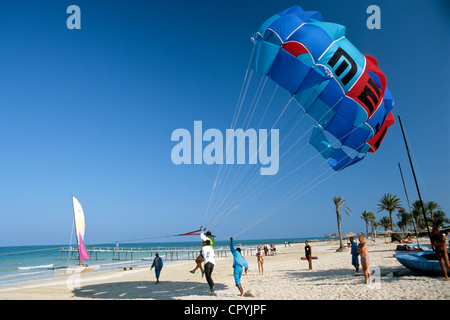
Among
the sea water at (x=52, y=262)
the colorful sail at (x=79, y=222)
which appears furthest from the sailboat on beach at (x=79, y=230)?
the sea water at (x=52, y=262)

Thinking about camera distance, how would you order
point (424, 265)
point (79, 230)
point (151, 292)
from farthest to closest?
1. point (79, 230)
2. point (151, 292)
3. point (424, 265)

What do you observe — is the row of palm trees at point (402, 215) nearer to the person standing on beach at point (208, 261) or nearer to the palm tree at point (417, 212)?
the palm tree at point (417, 212)

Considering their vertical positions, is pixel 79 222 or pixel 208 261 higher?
pixel 79 222

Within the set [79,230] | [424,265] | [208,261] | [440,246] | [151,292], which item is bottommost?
[151,292]

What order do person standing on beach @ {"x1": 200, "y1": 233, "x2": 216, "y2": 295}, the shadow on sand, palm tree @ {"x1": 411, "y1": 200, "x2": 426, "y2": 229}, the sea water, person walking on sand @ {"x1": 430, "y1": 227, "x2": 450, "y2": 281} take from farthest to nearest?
palm tree @ {"x1": 411, "y1": 200, "x2": 426, "y2": 229} → the sea water → the shadow on sand → person walking on sand @ {"x1": 430, "y1": 227, "x2": 450, "y2": 281} → person standing on beach @ {"x1": 200, "y1": 233, "x2": 216, "y2": 295}

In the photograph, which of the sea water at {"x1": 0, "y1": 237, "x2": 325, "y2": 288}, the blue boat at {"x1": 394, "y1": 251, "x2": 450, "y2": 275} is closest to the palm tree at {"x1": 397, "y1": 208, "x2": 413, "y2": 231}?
the sea water at {"x1": 0, "y1": 237, "x2": 325, "y2": 288}

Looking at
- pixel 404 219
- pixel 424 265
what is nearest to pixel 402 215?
pixel 404 219

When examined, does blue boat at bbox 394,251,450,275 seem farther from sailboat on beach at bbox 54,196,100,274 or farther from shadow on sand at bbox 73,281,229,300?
sailboat on beach at bbox 54,196,100,274

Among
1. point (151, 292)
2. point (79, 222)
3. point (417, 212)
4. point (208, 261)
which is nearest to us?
point (208, 261)

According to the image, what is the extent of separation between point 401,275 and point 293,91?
304 inches

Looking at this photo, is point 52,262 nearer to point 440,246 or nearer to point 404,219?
point 440,246

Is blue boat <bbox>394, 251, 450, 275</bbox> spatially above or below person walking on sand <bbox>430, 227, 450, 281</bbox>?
below
